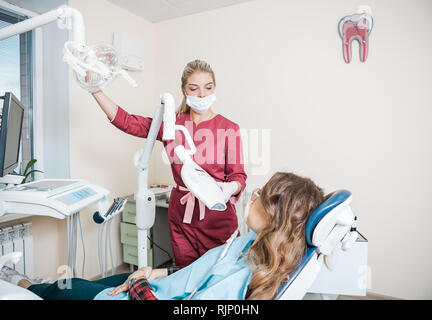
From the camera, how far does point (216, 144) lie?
139 centimetres

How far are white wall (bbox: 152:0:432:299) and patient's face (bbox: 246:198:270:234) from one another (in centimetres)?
132

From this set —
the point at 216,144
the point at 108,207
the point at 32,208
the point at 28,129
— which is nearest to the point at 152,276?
the point at 108,207

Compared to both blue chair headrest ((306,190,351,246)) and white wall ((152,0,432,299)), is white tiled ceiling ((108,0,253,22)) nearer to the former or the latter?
white wall ((152,0,432,299))

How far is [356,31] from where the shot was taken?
1903 millimetres

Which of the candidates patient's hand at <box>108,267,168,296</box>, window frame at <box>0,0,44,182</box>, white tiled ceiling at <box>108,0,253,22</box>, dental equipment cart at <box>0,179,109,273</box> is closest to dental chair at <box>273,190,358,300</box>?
patient's hand at <box>108,267,168,296</box>

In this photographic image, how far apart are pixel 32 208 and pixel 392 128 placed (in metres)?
2.08

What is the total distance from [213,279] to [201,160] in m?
0.60

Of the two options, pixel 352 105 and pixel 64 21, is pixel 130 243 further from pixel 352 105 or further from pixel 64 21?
pixel 352 105

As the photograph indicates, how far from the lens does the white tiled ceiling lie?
2.30 meters

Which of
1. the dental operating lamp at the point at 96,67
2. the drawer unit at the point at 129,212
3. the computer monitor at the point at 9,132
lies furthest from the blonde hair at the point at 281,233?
the drawer unit at the point at 129,212

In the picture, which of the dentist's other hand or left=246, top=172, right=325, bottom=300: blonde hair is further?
the dentist's other hand

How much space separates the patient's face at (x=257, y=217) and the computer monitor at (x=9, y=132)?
905 mm

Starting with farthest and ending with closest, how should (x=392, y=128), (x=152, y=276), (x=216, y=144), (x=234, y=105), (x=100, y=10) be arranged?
(x=234, y=105)
(x=100, y=10)
(x=392, y=128)
(x=216, y=144)
(x=152, y=276)
